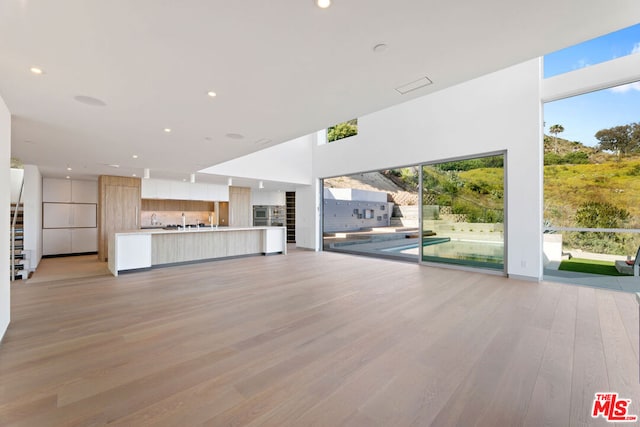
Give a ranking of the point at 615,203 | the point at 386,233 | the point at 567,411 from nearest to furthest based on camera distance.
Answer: the point at 567,411
the point at 615,203
the point at 386,233

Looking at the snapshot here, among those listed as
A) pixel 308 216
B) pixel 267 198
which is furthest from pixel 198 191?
pixel 308 216

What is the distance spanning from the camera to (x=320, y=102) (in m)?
2.86

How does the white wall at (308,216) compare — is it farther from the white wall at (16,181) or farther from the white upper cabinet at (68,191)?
the white wall at (16,181)

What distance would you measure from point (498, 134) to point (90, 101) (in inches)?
247

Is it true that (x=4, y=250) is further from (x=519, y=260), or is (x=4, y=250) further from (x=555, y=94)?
(x=555, y=94)

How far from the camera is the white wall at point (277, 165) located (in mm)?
7448

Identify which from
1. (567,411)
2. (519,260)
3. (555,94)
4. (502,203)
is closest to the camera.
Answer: (567,411)

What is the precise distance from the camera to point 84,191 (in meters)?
8.10

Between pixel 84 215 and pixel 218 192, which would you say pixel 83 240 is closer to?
pixel 84 215

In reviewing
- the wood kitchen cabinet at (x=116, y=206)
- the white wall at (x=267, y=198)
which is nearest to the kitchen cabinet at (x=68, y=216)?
the wood kitchen cabinet at (x=116, y=206)

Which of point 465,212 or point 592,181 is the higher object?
point 592,181

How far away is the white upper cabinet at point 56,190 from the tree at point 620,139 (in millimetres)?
12616

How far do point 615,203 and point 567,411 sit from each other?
417 centimetres

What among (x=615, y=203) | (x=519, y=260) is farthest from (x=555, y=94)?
(x=519, y=260)
